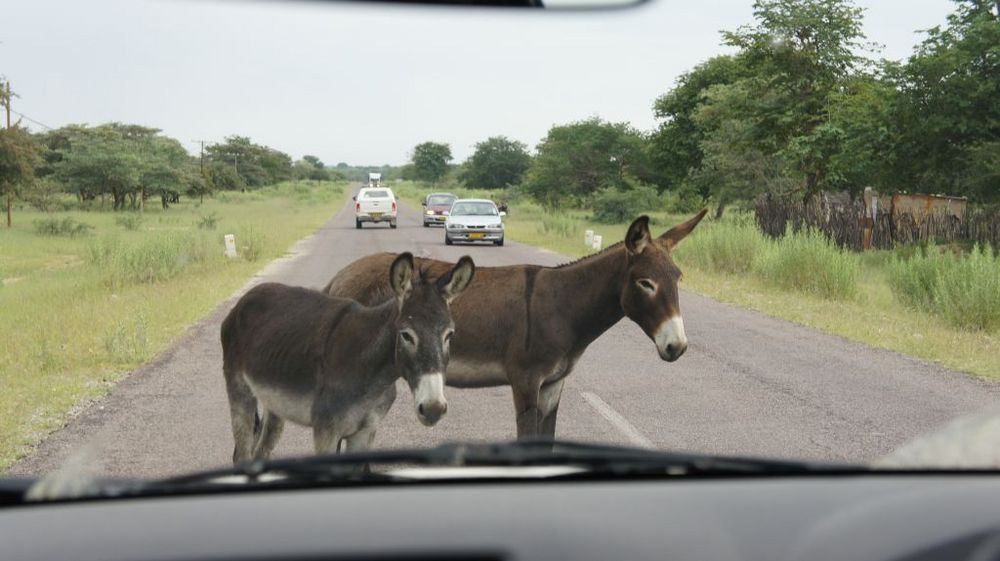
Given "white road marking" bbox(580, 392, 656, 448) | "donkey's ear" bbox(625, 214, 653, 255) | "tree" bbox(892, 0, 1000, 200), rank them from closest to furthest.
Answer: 1. "donkey's ear" bbox(625, 214, 653, 255)
2. "white road marking" bbox(580, 392, 656, 448)
3. "tree" bbox(892, 0, 1000, 200)

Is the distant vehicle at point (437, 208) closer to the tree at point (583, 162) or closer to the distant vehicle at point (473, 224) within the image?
the tree at point (583, 162)

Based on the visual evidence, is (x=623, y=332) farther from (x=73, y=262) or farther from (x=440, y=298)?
(x=73, y=262)

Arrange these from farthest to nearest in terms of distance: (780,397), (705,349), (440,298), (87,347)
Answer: (705,349) < (87,347) < (780,397) < (440,298)

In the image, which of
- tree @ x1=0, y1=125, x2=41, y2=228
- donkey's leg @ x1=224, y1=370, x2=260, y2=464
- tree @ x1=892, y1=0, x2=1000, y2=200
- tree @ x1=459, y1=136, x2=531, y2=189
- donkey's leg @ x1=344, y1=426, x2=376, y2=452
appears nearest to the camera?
donkey's leg @ x1=344, y1=426, x2=376, y2=452

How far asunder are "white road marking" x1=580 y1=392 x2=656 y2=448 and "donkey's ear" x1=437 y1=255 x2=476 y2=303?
3.28 meters

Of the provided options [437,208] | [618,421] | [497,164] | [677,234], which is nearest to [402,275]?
[677,234]

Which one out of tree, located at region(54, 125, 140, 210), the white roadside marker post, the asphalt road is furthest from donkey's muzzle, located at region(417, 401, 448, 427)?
tree, located at region(54, 125, 140, 210)

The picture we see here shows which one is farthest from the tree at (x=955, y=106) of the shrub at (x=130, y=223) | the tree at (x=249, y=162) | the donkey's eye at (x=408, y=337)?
the tree at (x=249, y=162)

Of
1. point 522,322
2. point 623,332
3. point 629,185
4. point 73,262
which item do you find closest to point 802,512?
point 522,322

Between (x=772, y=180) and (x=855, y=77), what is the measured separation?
13.5ft

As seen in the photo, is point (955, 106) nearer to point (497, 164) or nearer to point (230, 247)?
point (230, 247)

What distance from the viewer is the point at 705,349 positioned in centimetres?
1322

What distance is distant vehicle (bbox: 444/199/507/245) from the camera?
1104 inches

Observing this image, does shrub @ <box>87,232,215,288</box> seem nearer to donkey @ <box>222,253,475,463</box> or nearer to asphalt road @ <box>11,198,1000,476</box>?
asphalt road @ <box>11,198,1000,476</box>
